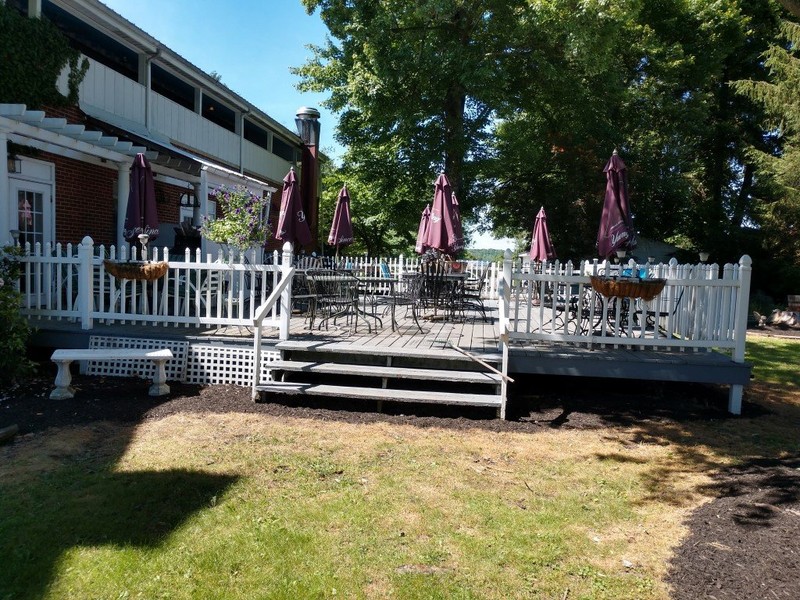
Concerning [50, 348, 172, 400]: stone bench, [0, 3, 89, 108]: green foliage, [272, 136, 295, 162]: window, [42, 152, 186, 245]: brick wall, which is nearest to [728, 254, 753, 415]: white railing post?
[50, 348, 172, 400]: stone bench

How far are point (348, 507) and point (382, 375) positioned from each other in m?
2.46

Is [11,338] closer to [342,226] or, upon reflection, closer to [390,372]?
[390,372]

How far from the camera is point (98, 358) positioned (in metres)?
6.07

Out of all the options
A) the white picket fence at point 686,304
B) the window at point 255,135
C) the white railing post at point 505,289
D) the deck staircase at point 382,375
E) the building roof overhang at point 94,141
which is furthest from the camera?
the window at point 255,135

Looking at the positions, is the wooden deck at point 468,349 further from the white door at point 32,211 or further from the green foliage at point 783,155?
the green foliage at point 783,155

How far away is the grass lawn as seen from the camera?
2861 mm

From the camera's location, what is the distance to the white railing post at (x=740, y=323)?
245 inches

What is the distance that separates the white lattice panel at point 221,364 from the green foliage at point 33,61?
221 inches

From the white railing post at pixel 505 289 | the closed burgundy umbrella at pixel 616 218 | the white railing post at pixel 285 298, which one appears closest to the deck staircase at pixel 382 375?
the white railing post at pixel 285 298

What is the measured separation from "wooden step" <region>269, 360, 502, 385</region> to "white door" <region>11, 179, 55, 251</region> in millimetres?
5415

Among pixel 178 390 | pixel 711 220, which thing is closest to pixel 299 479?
pixel 178 390

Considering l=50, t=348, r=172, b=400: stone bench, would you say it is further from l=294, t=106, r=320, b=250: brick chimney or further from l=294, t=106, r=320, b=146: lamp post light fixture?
l=294, t=106, r=320, b=146: lamp post light fixture

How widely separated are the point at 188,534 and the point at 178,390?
347cm

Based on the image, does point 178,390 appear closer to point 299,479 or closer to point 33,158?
point 299,479
